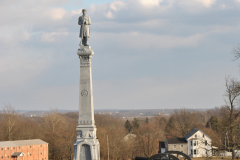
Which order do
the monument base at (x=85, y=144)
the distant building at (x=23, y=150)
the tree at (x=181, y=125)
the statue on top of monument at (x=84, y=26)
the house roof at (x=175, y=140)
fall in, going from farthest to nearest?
1. the tree at (x=181, y=125)
2. the house roof at (x=175, y=140)
3. the distant building at (x=23, y=150)
4. the statue on top of monument at (x=84, y=26)
5. the monument base at (x=85, y=144)

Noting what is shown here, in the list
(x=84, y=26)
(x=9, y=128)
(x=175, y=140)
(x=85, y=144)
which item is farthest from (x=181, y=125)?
(x=84, y=26)

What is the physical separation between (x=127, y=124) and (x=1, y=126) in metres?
34.5

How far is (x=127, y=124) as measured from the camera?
80000 millimetres

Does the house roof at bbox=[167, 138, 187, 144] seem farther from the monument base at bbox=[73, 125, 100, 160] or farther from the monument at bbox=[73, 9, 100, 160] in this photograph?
the monument base at bbox=[73, 125, 100, 160]

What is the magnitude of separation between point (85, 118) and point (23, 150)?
86.4 feet

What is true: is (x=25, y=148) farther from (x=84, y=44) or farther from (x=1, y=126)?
(x=84, y=44)

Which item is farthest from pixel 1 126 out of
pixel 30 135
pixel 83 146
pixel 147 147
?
pixel 83 146

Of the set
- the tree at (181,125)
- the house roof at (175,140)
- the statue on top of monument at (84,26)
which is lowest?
the house roof at (175,140)

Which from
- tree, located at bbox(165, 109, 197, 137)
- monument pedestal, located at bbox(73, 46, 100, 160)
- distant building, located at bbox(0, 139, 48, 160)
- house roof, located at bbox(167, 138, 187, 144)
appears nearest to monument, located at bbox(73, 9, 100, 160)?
monument pedestal, located at bbox(73, 46, 100, 160)

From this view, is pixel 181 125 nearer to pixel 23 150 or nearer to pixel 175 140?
pixel 175 140

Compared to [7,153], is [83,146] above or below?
above

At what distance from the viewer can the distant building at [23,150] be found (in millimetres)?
36719

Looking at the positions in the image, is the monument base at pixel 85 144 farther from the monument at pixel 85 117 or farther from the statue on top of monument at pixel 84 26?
the statue on top of monument at pixel 84 26

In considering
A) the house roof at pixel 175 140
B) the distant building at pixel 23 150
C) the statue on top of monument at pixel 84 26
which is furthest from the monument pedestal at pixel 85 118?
the house roof at pixel 175 140
